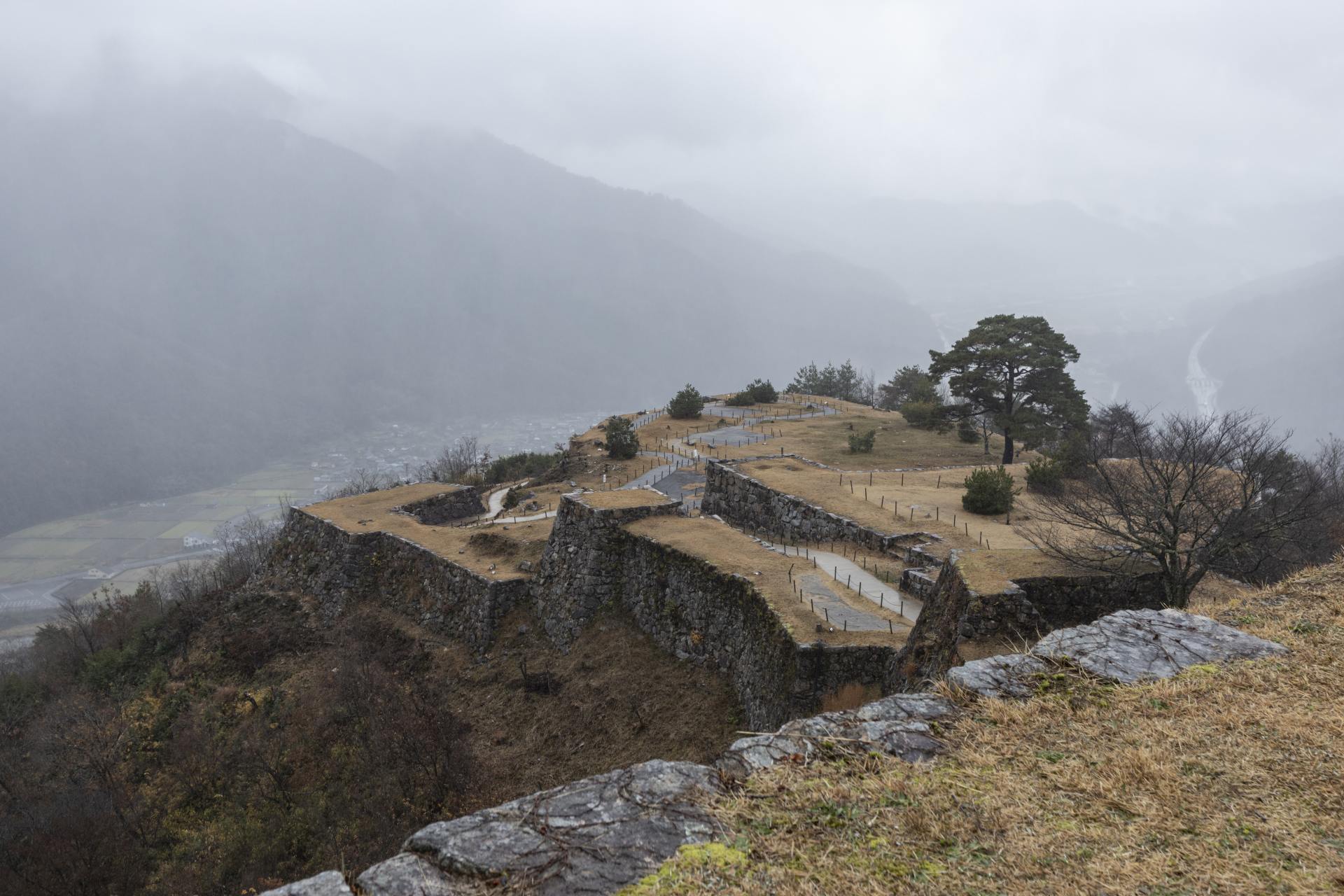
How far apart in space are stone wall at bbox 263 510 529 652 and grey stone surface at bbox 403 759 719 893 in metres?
17.8

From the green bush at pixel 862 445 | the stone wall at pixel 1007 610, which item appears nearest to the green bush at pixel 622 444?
the green bush at pixel 862 445

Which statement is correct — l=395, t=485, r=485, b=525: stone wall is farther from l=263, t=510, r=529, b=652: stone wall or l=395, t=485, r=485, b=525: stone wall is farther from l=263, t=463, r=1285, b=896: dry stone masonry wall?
l=263, t=463, r=1285, b=896: dry stone masonry wall

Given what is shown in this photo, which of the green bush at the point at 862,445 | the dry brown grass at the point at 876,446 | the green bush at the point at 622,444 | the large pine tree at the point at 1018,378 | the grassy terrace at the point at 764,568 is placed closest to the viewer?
the grassy terrace at the point at 764,568

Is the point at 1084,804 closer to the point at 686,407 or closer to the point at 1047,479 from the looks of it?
the point at 1047,479

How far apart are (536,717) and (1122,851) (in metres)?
15.9

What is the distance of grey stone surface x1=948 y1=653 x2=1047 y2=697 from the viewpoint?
665cm

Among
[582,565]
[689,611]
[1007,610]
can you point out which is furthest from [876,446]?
[1007,610]

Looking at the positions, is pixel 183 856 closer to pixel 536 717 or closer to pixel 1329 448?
pixel 536 717

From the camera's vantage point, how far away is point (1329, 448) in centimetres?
3469

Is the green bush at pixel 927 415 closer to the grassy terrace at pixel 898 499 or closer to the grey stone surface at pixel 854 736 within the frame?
the grassy terrace at pixel 898 499

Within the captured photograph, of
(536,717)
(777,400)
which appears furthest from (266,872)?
(777,400)

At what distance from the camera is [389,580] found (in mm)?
26812

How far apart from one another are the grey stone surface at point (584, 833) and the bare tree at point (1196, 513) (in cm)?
1051

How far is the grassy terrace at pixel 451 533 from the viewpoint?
2462 centimetres
